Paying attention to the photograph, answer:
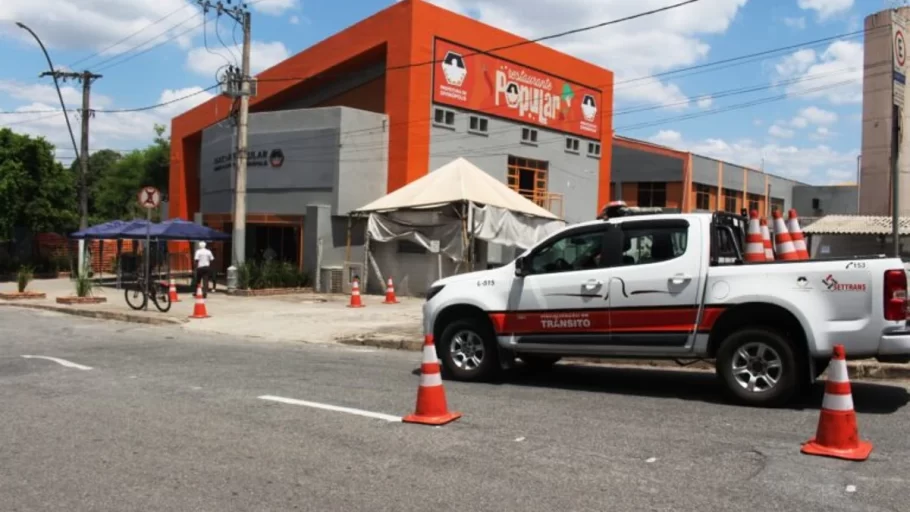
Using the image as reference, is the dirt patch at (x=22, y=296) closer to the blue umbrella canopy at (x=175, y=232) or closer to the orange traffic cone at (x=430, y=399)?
the blue umbrella canopy at (x=175, y=232)

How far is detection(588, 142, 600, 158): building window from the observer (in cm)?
3512

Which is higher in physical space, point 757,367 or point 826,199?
point 826,199

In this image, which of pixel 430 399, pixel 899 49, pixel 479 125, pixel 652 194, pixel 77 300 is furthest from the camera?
pixel 652 194

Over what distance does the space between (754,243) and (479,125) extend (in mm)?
22319

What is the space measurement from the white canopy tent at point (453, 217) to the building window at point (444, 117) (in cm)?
488

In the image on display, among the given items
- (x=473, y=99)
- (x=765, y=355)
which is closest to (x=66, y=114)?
(x=473, y=99)

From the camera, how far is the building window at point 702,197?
5294cm

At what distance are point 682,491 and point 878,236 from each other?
2306 cm

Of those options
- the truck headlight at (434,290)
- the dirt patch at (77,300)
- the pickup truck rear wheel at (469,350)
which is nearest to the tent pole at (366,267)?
the dirt patch at (77,300)

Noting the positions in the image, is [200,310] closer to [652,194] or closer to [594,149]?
[594,149]

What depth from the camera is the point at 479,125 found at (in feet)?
97.2

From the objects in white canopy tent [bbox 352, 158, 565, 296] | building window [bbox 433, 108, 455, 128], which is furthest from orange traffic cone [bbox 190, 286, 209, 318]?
building window [bbox 433, 108, 455, 128]

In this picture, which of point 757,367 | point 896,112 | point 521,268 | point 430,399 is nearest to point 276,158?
point 521,268

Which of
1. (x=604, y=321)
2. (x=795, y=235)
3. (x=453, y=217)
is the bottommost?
(x=604, y=321)
